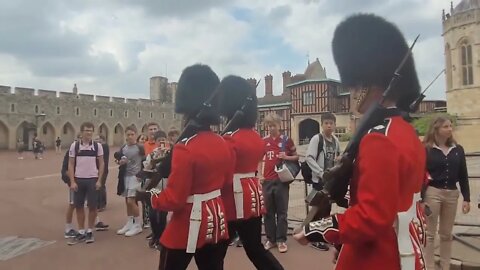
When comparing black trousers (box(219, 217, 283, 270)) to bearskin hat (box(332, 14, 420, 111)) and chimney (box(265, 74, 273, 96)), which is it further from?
chimney (box(265, 74, 273, 96))

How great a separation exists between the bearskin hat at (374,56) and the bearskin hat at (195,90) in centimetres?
124

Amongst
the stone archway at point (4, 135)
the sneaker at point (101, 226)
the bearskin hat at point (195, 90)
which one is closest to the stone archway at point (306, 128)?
the stone archway at point (4, 135)

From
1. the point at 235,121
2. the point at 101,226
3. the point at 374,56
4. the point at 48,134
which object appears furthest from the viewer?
the point at 48,134

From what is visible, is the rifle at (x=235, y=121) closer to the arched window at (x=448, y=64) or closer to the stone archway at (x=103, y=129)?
the arched window at (x=448, y=64)

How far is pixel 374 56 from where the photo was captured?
1.94 metres

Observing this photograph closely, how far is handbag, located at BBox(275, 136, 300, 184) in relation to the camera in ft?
16.5

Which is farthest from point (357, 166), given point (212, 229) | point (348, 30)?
point (212, 229)

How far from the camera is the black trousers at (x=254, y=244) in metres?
3.44

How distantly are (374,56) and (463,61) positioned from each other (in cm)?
3236

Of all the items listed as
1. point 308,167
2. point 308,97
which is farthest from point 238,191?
point 308,97

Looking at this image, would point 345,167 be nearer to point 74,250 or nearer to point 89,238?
point 74,250

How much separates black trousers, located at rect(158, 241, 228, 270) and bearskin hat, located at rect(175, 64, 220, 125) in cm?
88

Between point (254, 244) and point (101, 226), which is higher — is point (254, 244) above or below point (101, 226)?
above

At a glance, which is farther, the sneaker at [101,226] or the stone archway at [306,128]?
the stone archway at [306,128]
